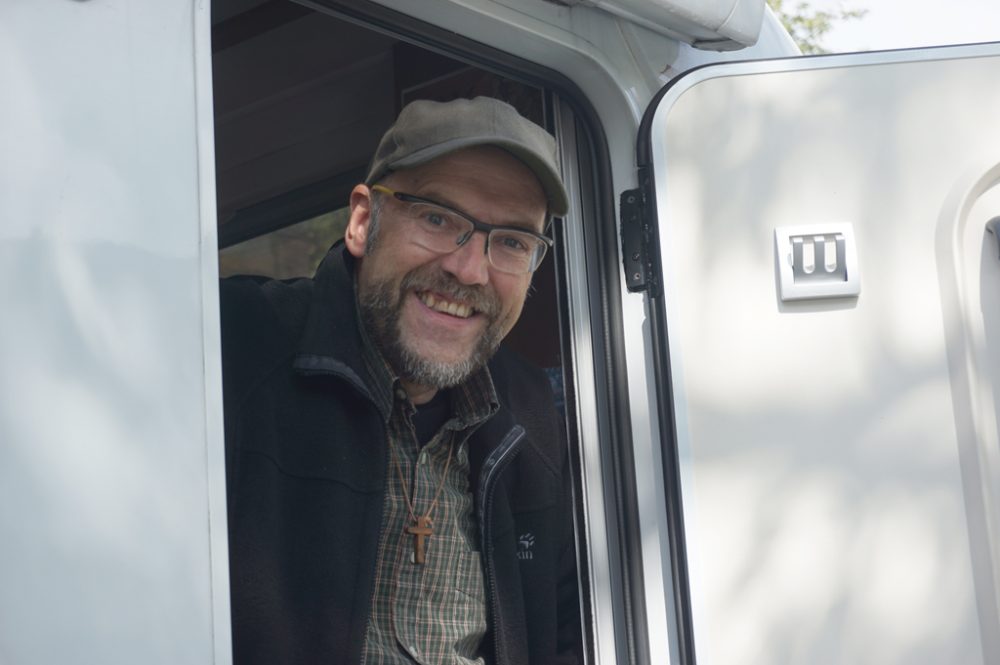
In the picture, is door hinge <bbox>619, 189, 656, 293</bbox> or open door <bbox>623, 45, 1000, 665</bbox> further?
door hinge <bbox>619, 189, 656, 293</bbox>

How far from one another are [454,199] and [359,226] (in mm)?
219

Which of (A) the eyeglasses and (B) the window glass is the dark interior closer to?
(B) the window glass

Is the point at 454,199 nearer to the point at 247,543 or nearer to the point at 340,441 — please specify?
the point at 340,441

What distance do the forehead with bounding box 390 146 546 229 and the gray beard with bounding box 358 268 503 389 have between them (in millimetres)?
139

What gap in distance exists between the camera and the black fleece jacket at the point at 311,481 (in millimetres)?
1857

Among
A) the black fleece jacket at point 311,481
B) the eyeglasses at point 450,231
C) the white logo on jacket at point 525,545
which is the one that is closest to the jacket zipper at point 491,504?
the black fleece jacket at point 311,481

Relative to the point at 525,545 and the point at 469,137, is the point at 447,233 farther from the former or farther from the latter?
the point at 525,545

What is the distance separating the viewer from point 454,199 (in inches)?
89.7

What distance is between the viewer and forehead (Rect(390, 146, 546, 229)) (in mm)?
2279

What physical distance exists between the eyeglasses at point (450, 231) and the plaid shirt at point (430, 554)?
235 millimetres

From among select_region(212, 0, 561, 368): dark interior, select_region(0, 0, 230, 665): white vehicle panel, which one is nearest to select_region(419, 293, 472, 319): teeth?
select_region(212, 0, 561, 368): dark interior

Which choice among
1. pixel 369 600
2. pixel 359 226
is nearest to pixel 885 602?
pixel 369 600

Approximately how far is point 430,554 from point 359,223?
0.64m

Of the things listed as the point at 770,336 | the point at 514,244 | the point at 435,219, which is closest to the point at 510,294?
the point at 514,244
